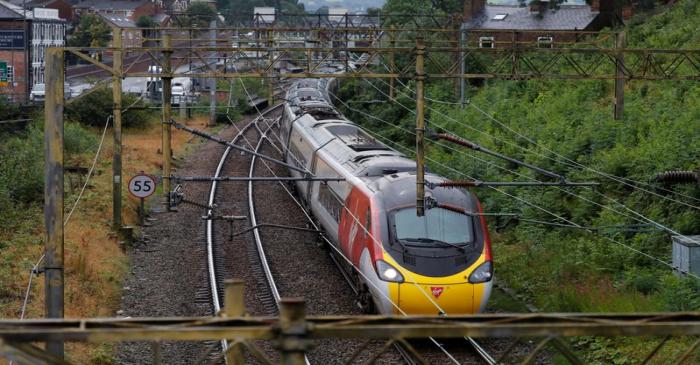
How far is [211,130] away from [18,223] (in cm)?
2458

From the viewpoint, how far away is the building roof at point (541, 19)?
52.8 meters

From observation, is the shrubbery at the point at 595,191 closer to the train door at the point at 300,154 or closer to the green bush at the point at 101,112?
the train door at the point at 300,154

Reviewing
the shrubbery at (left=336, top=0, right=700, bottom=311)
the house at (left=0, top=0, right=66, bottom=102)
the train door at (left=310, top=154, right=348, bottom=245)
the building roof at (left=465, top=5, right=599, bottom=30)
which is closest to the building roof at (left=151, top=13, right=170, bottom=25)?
the house at (left=0, top=0, right=66, bottom=102)

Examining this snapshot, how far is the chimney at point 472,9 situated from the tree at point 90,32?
26951 mm

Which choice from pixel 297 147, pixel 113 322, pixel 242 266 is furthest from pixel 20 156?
pixel 113 322

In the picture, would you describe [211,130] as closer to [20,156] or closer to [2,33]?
[2,33]

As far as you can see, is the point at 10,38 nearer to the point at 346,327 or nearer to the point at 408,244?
the point at 408,244

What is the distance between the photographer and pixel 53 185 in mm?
13578

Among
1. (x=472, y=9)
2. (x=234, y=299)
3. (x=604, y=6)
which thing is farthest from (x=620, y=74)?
(x=472, y=9)

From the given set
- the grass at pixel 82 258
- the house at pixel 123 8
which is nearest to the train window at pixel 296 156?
the grass at pixel 82 258

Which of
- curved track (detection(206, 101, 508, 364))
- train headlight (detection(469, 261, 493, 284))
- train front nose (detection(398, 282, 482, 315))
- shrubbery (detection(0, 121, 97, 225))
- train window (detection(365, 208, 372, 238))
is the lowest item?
curved track (detection(206, 101, 508, 364))

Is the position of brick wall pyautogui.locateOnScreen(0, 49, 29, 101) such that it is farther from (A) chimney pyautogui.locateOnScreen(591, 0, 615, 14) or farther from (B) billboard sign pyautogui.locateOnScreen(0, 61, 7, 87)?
(A) chimney pyautogui.locateOnScreen(591, 0, 615, 14)

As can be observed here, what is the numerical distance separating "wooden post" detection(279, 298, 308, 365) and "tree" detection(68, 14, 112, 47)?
68.8 m

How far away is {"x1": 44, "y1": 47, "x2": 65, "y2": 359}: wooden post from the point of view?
13375mm
